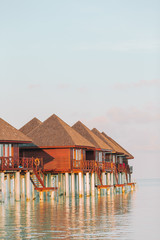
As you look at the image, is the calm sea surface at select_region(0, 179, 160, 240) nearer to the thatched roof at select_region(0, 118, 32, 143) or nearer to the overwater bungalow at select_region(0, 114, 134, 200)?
the overwater bungalow at select_region(0, 114, 134, 200)

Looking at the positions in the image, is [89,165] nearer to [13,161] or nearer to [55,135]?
[55,135]

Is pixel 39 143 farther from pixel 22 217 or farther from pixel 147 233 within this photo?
pixel 147 233

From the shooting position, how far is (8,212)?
40.9 metres

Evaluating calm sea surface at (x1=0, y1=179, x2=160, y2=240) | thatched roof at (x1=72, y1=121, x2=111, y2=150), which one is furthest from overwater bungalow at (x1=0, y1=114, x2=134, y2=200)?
calm sea surface at (x1=0, y1=179, x2=160, y2=240)

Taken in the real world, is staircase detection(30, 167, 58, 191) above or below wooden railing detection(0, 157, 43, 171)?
below

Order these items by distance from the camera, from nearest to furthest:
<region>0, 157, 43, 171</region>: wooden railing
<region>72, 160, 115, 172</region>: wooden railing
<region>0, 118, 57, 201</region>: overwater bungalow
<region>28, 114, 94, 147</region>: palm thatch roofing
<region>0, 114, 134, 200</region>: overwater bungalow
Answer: <region>0, 157, 43, 171</region>: wooden railing
<region>0, 118, 57, 201</region>: overwater bungalow
<region>0, 114, 134, 200</region>: overwater bungalow
<region>28, 114, 94, 147</region>: palm thatch roofing
<region>72, 160, 115, 172</region>: wooden railing

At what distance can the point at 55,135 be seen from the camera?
61.2 metres

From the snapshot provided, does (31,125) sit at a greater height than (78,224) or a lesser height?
greater

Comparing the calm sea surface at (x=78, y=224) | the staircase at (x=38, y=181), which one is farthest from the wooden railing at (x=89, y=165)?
the calm sea surface at (x=78, y=224)

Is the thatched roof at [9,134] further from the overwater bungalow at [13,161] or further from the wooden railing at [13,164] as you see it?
the wooden railing at [13,164]

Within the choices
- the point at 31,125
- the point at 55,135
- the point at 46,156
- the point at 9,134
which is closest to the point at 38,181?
the point at 9,134

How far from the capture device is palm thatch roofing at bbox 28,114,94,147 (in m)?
60.1

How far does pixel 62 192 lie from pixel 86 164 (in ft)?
23.9

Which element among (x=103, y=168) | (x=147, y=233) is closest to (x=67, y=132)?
(x=103, y=168)
